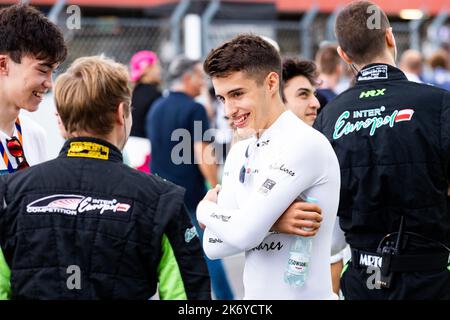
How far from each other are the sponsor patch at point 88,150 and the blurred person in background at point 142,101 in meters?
4.60

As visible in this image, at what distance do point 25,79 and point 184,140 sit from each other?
147 inches

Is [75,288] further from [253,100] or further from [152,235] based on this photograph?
[253,100]

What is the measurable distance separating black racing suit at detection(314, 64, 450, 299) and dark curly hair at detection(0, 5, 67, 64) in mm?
1492

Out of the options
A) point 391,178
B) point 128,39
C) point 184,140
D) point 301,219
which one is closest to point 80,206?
point 301,219

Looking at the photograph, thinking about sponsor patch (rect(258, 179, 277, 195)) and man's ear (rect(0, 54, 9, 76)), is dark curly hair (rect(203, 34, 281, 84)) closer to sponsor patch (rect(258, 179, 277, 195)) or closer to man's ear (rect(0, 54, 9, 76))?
sponsor patch (rect(258, 179, 277, 195))

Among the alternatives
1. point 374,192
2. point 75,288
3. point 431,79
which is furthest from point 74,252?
point 431,79

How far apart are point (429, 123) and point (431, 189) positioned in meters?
0.32

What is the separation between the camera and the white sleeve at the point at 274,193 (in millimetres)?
2889

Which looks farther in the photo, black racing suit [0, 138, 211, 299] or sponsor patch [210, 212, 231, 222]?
sponsor patch [210, 212, 231, 222]

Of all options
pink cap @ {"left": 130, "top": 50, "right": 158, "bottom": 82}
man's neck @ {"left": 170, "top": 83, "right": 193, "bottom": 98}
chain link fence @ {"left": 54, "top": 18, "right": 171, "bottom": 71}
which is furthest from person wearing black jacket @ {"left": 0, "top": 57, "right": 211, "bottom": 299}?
chain link fence @ {"left": 54, "top": 18, "right": 171, "bottom": 71}

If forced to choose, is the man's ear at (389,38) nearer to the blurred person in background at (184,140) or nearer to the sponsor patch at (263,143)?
the sponsor patch at (263,143)

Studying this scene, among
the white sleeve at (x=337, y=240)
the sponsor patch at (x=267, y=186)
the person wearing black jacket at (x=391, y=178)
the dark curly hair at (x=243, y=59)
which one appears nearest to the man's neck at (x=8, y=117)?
the dark curly hair at (x=243, y=59)

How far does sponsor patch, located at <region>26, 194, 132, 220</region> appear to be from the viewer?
2.61 metres

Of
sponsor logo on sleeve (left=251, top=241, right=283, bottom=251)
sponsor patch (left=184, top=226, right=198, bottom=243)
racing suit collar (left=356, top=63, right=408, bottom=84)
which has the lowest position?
sponsor logo on sleeve (left=251, top=241, right=283, bottom=251)
